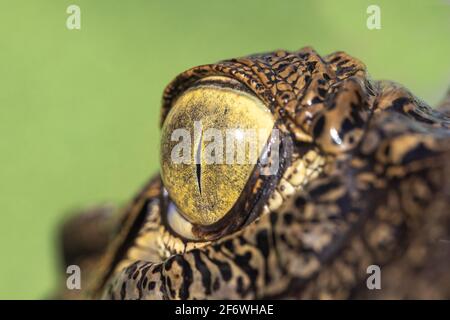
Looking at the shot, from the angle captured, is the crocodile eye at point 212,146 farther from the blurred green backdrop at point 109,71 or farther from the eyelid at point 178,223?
the blurred green backdrop at point 109,71

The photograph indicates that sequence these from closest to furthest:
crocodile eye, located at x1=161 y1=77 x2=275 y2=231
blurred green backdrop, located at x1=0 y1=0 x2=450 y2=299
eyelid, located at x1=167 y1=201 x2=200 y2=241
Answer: crocodile eye, located at x1=161 y1=77 x2=275 y2=231 < eyelid, located at x1=167 y1=201 x2=200 y2=241 < blurred green backdrop, located at x1=0 y1=0 x2=450 y2=299

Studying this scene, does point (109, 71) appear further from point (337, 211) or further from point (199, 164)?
point (337, 211)

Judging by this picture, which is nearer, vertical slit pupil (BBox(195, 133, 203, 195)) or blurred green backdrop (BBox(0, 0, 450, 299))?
vertical slit pupil (BBox(195, 133, 203, 195))

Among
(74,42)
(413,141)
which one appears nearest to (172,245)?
(413,141)

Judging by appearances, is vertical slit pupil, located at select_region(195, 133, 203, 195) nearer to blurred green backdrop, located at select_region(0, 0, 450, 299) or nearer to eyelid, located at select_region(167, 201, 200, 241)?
eyelid, located at select_region(167, 201, 200, 241)

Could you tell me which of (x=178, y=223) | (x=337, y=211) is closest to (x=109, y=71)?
(x=178, y=223)

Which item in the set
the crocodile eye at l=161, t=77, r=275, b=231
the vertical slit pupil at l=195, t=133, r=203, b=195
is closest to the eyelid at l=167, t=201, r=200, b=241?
the crocodile eye at l=161, t=77, r=275, b=231
